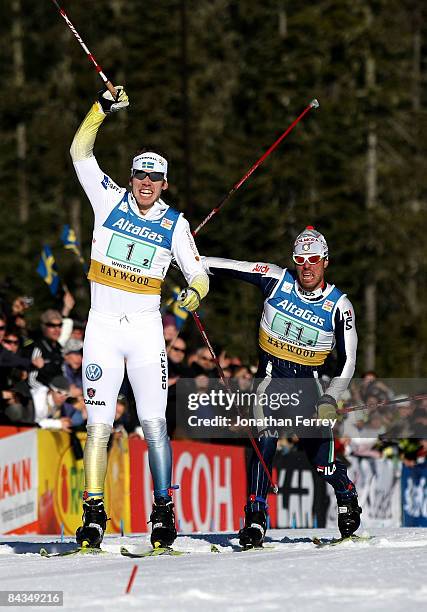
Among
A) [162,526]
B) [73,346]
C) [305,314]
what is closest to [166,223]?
[305,314]

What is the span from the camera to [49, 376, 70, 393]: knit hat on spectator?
583 inches

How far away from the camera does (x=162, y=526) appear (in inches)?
371

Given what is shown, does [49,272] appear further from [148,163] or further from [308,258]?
[148,163]

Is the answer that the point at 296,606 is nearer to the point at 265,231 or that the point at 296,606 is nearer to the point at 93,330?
the point at 93,330

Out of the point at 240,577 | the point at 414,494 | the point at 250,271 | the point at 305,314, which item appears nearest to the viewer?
the point at 240,577

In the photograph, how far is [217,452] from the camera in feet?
55.6

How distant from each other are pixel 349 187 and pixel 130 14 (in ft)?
27.3

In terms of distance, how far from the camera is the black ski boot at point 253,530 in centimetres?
990

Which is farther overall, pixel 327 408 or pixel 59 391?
pixel 59 391

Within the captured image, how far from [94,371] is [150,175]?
1241 mm

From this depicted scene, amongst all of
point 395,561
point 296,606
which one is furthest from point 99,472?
point 296,606

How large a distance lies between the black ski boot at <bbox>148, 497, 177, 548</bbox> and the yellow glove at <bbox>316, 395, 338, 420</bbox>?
4.09ft

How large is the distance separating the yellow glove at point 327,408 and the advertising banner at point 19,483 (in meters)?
4.38

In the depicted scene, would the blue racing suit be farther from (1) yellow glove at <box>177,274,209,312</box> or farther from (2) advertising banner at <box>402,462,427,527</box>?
(2) advertising banner at <box>402,462,427,527</box>
